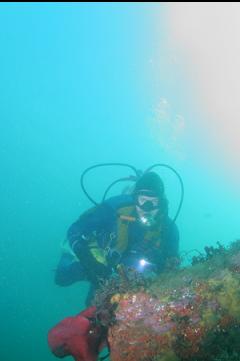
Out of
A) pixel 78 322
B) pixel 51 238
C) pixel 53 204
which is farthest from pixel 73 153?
pixel 78 322

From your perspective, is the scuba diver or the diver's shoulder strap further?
the diver's shoulder strap

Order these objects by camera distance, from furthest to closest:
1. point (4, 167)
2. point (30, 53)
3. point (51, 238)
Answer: point (30, 53) → point (4, 167) → point (51, 238)

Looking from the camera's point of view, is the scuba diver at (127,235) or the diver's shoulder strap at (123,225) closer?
the scuba diver at (127,235)

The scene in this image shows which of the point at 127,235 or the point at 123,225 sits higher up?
the point at 123,225

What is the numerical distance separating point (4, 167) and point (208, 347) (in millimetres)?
73186

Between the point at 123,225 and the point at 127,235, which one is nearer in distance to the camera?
the point at 127,235

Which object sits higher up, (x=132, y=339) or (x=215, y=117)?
(x=215, y=117)

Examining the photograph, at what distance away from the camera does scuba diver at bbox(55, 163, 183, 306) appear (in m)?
5.76

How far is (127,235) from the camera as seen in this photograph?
6.45m

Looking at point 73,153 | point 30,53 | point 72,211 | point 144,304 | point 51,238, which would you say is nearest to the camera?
point 144,304

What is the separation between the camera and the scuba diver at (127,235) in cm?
576

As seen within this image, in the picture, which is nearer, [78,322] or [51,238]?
[78,322]

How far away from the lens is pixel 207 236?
76750 mm

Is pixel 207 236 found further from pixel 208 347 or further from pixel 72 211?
pixel 208 347
